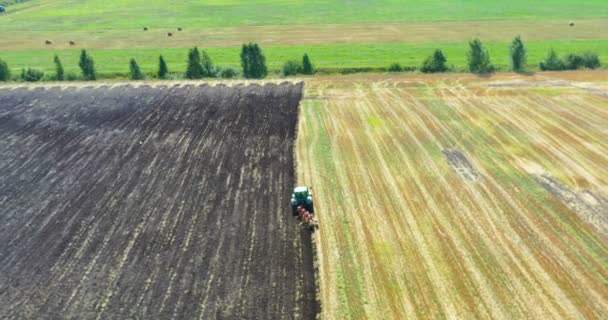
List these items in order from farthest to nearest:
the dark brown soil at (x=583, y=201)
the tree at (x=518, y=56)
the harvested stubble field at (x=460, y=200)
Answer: the tree at (x=518, y=56) → the dark brown soil at (x=583, y=201) → the harvested stubble field at (x=460, y=200)

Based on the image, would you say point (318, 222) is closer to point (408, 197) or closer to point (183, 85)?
point (408, 197)

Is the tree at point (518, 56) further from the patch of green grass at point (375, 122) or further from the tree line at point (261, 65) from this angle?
the patch of green grass at point (375, 122)

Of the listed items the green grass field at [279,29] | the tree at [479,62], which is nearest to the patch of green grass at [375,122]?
the green grass field at [279,29]

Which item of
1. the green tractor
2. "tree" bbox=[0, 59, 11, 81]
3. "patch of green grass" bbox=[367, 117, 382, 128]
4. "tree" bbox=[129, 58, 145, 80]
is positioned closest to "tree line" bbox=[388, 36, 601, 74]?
"patch of green grass" bbox=[367, 117, 382, 128]

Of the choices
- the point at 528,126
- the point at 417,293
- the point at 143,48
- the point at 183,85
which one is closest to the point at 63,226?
the point at 417,293

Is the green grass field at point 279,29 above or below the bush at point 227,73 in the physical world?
above

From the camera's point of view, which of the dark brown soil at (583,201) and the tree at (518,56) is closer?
the dark brown soil at (583,201)

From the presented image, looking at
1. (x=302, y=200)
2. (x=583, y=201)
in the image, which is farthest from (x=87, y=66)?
(x=583, y=201)
